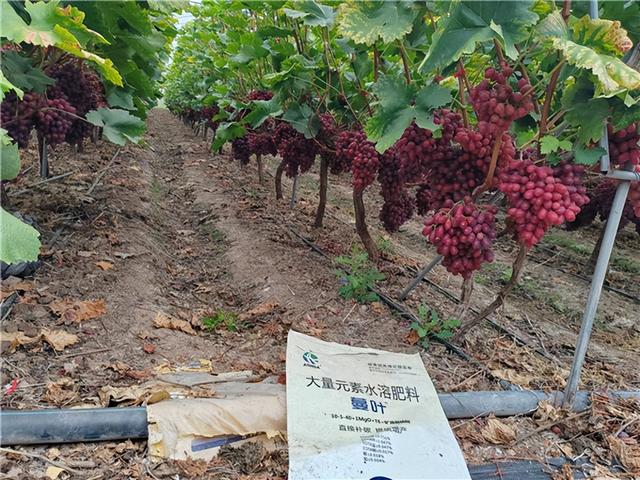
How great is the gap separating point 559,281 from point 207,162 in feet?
21.8

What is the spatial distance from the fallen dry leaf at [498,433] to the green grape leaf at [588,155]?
1.13 m

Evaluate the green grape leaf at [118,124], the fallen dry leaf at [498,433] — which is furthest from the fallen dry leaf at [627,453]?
the green grape leaf at [118,124]

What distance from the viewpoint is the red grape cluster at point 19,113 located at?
2.88 m

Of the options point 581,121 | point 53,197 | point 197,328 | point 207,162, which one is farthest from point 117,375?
point 207,162

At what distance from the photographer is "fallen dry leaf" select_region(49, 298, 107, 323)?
256 cm

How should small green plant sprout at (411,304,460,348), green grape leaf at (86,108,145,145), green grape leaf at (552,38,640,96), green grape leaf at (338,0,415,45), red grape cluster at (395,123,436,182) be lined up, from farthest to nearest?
green grape leaf at (86,108,145,145), small green plant sprout at (411,304,460,348), red grape cluster at (395,123,436,182), green grape leaf at (338,0,415,45), green grape leaf at (552,38,640,96)

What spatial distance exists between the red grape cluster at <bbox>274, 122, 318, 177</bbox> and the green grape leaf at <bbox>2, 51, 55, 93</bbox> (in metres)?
1.82

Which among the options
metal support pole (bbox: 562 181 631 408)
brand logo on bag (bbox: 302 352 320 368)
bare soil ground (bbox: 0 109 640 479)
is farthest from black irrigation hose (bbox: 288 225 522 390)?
brand logo on bag (bbox: 302 352 320 368)

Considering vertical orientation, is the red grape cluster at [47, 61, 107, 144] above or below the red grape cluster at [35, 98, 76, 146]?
above

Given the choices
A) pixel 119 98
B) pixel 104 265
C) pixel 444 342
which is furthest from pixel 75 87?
pixel 444 342

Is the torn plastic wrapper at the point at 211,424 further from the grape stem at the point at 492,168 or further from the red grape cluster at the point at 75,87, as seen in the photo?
the red grape cluster at the point at 75,87

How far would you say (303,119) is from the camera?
3.81 meters

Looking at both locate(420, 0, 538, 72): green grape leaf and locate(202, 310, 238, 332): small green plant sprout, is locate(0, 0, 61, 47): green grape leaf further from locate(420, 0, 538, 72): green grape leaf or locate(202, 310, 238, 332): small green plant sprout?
locate(202, 310, 238, 332): small green plant sprout

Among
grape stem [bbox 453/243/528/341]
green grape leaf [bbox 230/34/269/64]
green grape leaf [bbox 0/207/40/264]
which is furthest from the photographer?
green grape leaf [bbox 230/34/269/64]
